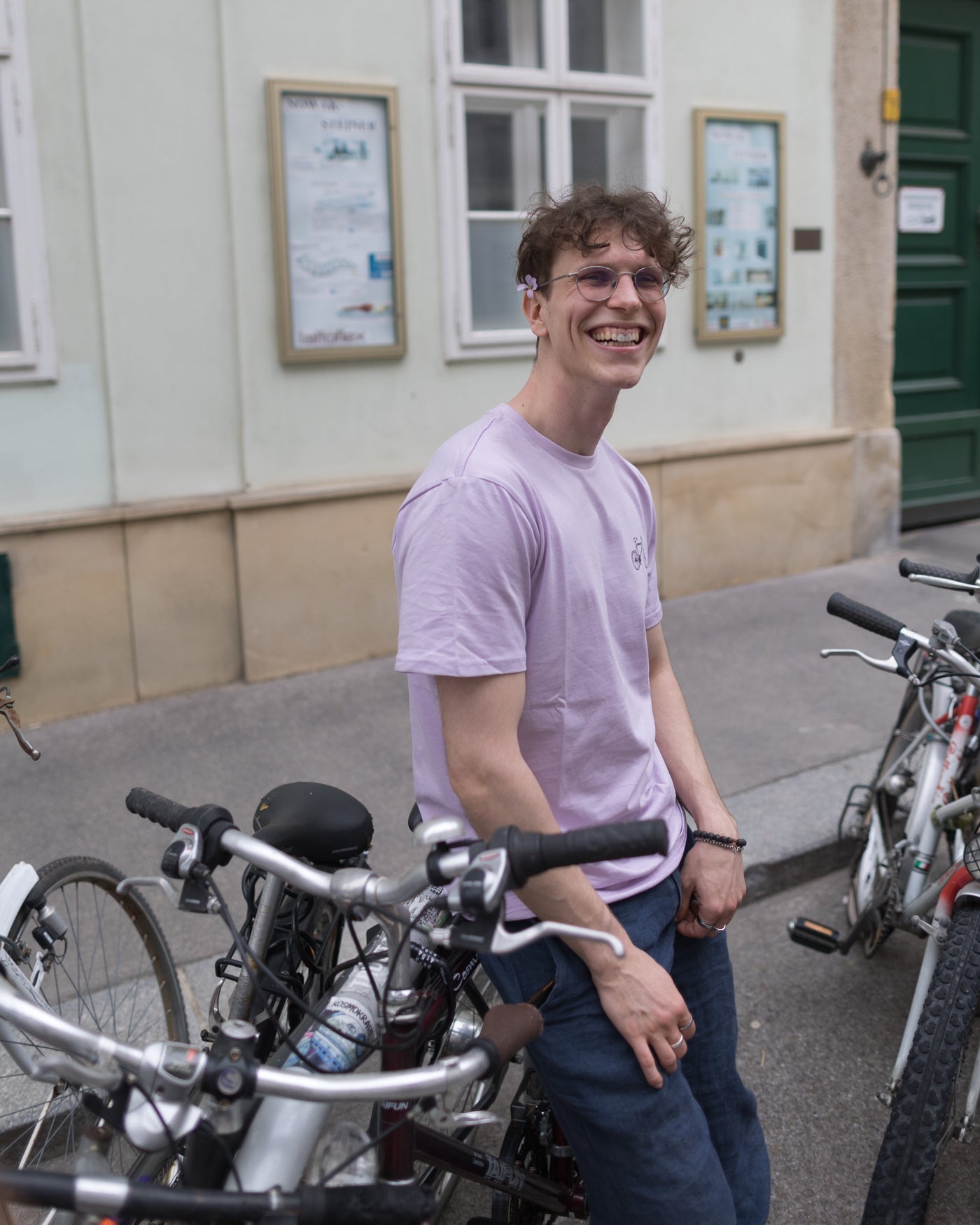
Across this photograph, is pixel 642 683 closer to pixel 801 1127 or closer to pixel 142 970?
pixel 801 1127

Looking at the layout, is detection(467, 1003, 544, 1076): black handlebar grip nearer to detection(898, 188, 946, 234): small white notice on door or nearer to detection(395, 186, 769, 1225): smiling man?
detection(395, 186, 769, 1225): smiling man

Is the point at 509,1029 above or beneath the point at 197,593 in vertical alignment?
above

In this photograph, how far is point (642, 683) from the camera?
2203 millimetres

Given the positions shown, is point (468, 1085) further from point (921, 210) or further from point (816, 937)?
point (921, 210)

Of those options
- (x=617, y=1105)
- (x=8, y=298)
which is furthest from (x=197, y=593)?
(x=617, y=1105)

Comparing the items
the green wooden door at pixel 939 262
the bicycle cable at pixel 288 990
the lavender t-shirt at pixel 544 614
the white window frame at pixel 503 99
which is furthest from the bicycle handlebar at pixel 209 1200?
the green wooden door at pixel 939 262

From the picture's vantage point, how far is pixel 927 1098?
229 centimetres

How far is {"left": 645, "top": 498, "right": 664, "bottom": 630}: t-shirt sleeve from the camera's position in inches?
88.6

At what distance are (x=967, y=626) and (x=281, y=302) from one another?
3429mm

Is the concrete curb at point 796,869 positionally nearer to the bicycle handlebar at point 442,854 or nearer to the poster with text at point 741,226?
the bicycle handlebar at point 442,854

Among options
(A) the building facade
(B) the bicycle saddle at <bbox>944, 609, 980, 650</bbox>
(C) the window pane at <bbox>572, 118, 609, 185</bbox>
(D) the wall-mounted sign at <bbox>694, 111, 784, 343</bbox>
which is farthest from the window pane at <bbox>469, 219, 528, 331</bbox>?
(B) the bicycle saddle at <bbox>944, 609, 980, 650</bbox>

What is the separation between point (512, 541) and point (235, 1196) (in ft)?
3.10

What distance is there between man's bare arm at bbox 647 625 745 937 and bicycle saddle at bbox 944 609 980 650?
3.20 feet

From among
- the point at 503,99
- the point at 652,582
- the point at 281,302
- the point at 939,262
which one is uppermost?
the point at 503,99
